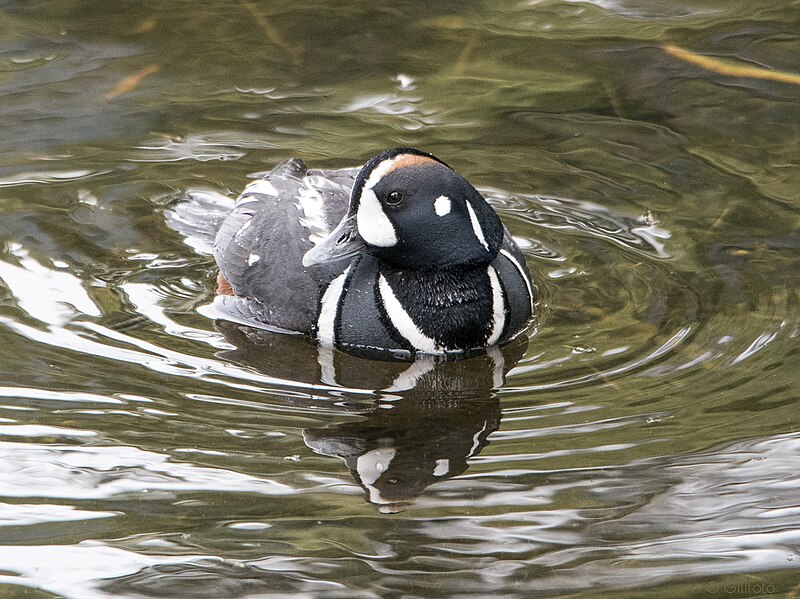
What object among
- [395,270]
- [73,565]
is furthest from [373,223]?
[73,565]

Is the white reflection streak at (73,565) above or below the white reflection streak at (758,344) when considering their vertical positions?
below

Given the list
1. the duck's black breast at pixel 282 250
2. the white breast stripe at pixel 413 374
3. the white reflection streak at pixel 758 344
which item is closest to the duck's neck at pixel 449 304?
the white breast stripe at pixel 413 374

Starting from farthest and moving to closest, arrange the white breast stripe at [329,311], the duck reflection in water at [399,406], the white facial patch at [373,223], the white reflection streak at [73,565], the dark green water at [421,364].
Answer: the white breast stripe at [329,311], the white facial patch at [373,223], the duck reflection in water at [399,406], the dark green water at [421,364], the white reflection streak at [73,565]

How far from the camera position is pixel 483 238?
6.55 metres

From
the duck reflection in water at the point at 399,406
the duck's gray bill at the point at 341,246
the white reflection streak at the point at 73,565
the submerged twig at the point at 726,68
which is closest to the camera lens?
the white reflection streak at the point at 73,565

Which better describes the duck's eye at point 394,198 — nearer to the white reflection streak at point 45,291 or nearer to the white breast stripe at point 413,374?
the white breast stripe at point 413,374

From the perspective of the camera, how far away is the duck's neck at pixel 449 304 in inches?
262

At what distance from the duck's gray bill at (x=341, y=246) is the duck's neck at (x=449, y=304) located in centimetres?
34

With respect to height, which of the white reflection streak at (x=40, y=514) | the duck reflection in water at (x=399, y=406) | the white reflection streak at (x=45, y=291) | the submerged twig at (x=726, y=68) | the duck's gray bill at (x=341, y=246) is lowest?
the duck reflection in water at (x=399, y=406)

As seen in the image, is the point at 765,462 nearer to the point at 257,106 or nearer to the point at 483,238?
the point at 483,238

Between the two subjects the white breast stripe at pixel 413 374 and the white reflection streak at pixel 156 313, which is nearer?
the white breast stripe at pixel 413 374

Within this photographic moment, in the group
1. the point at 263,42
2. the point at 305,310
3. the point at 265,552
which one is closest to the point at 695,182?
the point at 305,310

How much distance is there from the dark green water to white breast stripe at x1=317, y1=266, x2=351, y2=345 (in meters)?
0.14

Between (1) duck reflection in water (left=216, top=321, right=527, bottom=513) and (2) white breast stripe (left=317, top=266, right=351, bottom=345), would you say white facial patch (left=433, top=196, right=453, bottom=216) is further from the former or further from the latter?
(1) duck reflection in water (left=216, top=321, right=527, bottom=513)
